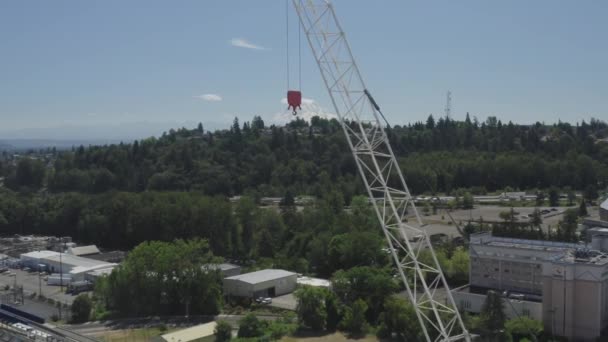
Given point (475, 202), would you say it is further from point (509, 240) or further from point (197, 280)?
point (197, 280)

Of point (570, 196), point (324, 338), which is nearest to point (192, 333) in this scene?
point (324, 338)

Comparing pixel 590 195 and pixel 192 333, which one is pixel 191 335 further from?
pixel 590 195

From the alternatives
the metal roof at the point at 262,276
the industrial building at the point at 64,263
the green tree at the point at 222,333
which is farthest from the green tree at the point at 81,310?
the industrial building at the point at 64,263

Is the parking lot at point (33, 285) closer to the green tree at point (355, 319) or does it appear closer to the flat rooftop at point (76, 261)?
the flat rooftop at point (76, 261)

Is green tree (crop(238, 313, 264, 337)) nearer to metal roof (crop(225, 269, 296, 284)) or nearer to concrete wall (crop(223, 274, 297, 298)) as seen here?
concrete wall (crop(223, 274, 297, 298))

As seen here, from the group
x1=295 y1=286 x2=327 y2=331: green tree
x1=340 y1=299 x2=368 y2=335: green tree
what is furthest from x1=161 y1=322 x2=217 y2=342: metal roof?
x1=340 y1=299 x2=368 y2=335: green tree
